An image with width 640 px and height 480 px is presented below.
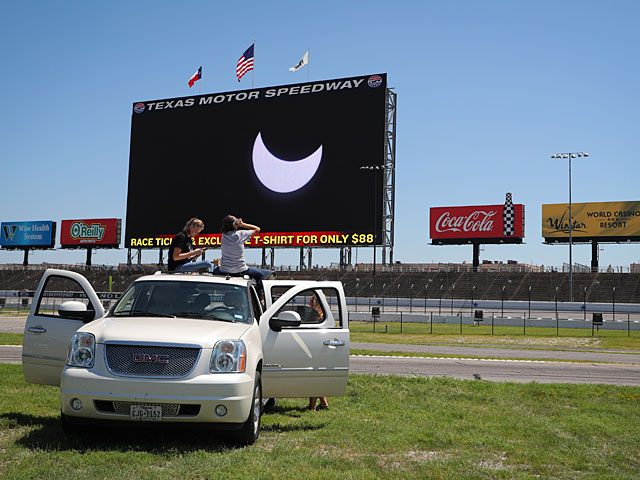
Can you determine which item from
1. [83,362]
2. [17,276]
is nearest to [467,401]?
[83,362]

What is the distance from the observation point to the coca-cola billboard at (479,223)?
72.8m

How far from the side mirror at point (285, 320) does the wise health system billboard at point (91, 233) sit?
88.6 m

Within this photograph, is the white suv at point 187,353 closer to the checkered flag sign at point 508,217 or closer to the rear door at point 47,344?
the rear door at point 47,344

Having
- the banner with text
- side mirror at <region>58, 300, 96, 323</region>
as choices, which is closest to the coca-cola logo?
the banner with text

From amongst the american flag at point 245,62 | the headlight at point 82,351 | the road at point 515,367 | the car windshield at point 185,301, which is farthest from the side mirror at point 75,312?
the american flag at point 245,62

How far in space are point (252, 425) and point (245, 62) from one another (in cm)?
6284

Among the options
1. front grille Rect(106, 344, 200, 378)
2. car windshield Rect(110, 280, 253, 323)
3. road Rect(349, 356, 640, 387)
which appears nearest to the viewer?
front grille Rect(106, 344, 200, 378)

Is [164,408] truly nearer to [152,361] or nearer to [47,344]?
[152,361]

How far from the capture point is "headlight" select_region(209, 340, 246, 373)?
6219 mm

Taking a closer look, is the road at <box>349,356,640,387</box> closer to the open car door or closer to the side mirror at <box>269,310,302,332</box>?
the open car door

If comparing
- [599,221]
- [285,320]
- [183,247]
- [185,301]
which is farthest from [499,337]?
[599,221]

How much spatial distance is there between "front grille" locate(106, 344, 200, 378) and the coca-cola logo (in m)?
70.7

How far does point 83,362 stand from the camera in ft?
20.5

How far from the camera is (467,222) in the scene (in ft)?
246
